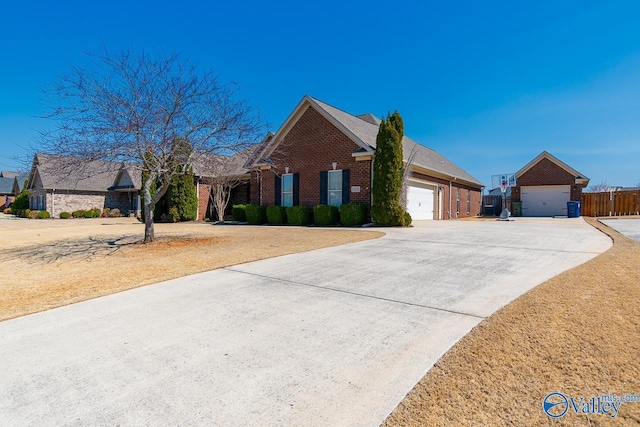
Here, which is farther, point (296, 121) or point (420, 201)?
point (420, 201)

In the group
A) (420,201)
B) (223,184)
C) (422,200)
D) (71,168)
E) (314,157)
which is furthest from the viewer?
(223,184)

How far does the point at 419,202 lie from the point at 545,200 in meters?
14.9

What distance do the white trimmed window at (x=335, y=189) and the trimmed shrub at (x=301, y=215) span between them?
1.14 metres

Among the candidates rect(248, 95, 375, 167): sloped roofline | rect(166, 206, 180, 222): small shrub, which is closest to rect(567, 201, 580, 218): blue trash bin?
rect(248, 95, 375, 167): sloped roofline

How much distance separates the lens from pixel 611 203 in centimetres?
2342

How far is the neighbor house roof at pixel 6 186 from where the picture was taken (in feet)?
148

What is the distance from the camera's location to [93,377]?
2.55 meters

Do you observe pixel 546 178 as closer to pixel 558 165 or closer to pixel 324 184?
pixel 558 165

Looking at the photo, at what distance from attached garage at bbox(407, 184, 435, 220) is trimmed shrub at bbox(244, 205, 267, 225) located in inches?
314

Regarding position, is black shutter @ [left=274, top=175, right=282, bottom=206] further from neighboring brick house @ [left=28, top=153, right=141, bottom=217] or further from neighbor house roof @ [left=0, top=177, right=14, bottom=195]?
neighbor house roof @ [left=0, top=177, right=14, bottom=195]

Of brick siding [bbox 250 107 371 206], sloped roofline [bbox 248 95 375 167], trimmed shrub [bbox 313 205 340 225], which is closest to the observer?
sloped roofline [bbox 248 95 375 167]

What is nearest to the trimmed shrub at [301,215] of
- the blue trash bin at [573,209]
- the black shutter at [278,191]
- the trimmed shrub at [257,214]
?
the black shutter at [278,191]

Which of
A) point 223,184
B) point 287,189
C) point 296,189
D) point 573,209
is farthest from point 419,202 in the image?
point 573,209

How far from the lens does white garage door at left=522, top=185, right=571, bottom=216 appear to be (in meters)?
25.3
